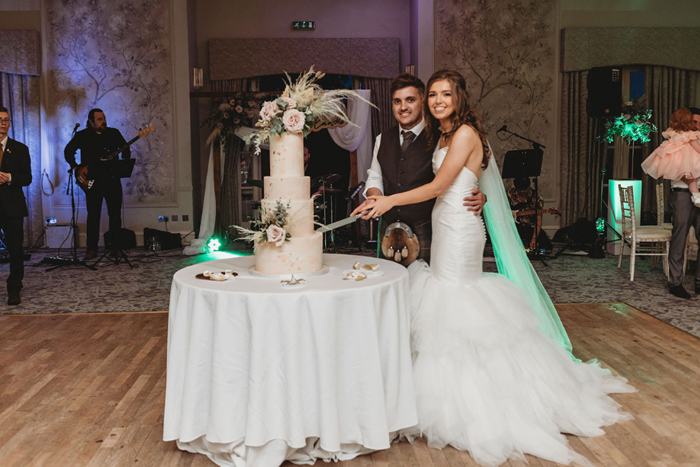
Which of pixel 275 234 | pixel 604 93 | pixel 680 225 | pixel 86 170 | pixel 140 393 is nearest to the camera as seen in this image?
pixel 275 234

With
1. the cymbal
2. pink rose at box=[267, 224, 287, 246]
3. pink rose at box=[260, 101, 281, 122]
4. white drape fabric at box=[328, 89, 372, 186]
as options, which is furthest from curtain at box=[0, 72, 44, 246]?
pink rose at box=[267, 224, 287, 246]

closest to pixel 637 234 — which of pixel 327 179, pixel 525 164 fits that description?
pixel 525 164

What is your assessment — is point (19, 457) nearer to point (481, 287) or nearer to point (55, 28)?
point (481, 287)

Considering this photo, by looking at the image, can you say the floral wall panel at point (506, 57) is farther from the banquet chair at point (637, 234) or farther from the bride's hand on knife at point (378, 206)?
the bride's hand on knife at point (378, 206)

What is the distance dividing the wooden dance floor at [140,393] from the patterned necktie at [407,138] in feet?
4.86

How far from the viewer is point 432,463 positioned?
265cm

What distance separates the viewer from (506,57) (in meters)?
9.92

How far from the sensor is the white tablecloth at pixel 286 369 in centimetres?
246

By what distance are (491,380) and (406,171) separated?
114 cm

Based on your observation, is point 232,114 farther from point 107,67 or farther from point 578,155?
point 578,155

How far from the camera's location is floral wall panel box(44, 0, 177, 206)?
9664mm

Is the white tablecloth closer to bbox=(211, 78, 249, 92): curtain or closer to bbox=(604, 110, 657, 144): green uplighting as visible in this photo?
bbox=(604, 110, 657, 144): green uplighting

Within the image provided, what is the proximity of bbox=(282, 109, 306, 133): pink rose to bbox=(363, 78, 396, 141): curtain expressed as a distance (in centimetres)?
751

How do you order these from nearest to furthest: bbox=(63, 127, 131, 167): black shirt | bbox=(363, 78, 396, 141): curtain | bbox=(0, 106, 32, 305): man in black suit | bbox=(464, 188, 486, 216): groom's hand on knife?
1. bbox=(464, 188, 486, 216): groom's hand on knife
2. bbox=(0, 106, 32, 305): man in black suit
3. bbox=(63, 127, 131, 167): black shirt
4. bbox=(363, 78, 396, 141): curtain
